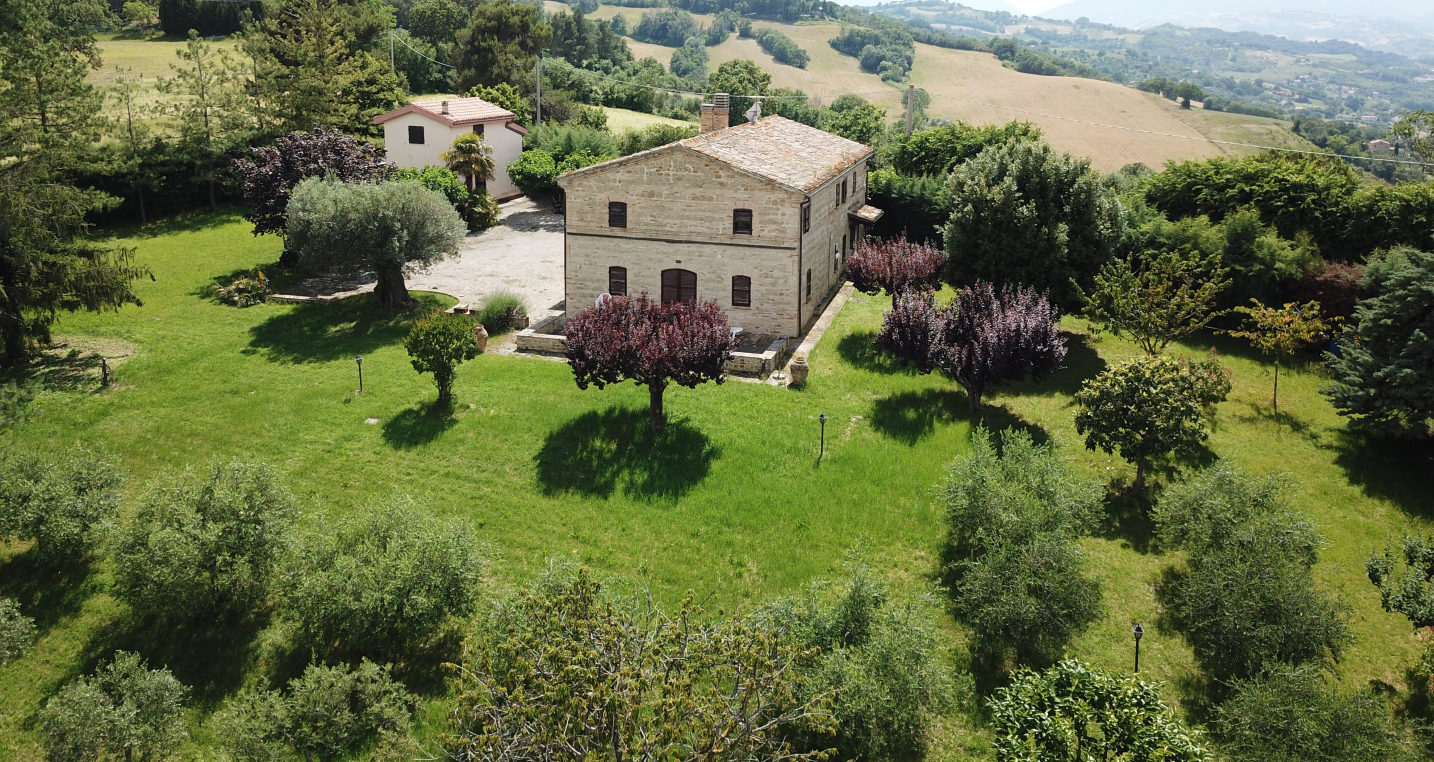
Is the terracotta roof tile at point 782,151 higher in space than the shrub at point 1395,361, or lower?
higher

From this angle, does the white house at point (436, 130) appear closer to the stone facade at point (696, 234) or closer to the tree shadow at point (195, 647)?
the stone facade at point (696, 234)

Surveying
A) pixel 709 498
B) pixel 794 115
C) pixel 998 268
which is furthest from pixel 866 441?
pixel 794 115

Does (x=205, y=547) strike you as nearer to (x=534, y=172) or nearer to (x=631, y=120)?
(x=534, y=172)

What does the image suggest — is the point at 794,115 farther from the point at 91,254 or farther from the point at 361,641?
the point at 361,641

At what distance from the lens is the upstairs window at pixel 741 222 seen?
1053 inches

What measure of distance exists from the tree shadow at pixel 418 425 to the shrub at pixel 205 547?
4539mm

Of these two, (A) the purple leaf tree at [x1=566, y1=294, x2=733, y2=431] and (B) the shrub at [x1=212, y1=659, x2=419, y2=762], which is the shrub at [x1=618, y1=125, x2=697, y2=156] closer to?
(A) the purple leaf tree at [x1=566, y1=294, x2=733, y2=431]

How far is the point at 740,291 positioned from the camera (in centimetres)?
2752

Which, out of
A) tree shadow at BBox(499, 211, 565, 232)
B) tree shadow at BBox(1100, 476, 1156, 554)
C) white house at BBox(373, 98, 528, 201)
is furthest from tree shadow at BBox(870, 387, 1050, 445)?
white house at BBox(373, 98, 528, 201)

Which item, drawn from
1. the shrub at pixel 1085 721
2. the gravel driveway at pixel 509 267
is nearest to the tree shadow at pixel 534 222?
the gravel driveway at pixel 509 267

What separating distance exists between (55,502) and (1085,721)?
57.7 feet

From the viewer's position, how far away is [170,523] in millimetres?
15508

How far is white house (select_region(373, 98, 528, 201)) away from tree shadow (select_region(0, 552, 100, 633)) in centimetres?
2677

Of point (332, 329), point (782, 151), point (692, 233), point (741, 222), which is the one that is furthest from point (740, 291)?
point (332, 329)
